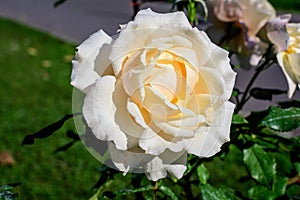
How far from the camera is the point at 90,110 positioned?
Result: 2.87 ft

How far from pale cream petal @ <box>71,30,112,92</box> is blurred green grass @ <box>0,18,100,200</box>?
1.54 meters

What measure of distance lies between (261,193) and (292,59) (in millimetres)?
457

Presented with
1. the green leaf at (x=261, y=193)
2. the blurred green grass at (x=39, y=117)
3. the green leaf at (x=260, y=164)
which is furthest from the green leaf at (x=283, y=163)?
the blurred green grass at (x=39, y=117)

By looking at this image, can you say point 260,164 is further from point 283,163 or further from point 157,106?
point 157,106

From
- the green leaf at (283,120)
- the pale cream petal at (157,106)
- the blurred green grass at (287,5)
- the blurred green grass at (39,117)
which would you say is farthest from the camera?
the blurred green grass at (287,5)

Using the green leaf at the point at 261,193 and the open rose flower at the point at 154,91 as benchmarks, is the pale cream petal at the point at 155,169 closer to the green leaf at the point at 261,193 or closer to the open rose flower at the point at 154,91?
the open rose flower at the point at 154,91

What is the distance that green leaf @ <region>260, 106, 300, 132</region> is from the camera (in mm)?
1167

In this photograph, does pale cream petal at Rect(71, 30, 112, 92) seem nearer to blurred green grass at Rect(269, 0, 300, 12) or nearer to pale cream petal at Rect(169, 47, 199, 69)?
pale cream petal at Rect(169, 47, 199, 69)

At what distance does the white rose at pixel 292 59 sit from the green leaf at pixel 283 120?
6 centimetres

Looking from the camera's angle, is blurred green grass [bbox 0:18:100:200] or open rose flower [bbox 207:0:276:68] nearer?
open rose flower [bbox 207:0:276:68]

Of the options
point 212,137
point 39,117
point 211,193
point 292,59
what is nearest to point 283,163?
point 211,193

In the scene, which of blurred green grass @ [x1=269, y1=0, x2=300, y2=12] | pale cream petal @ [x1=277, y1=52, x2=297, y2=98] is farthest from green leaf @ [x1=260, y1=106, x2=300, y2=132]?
blurred green grass @ [x1=269, y1=0, x2=300, y2=12]

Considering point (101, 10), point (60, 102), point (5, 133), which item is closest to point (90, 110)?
point (5, 133)

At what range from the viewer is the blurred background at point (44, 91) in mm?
3309
